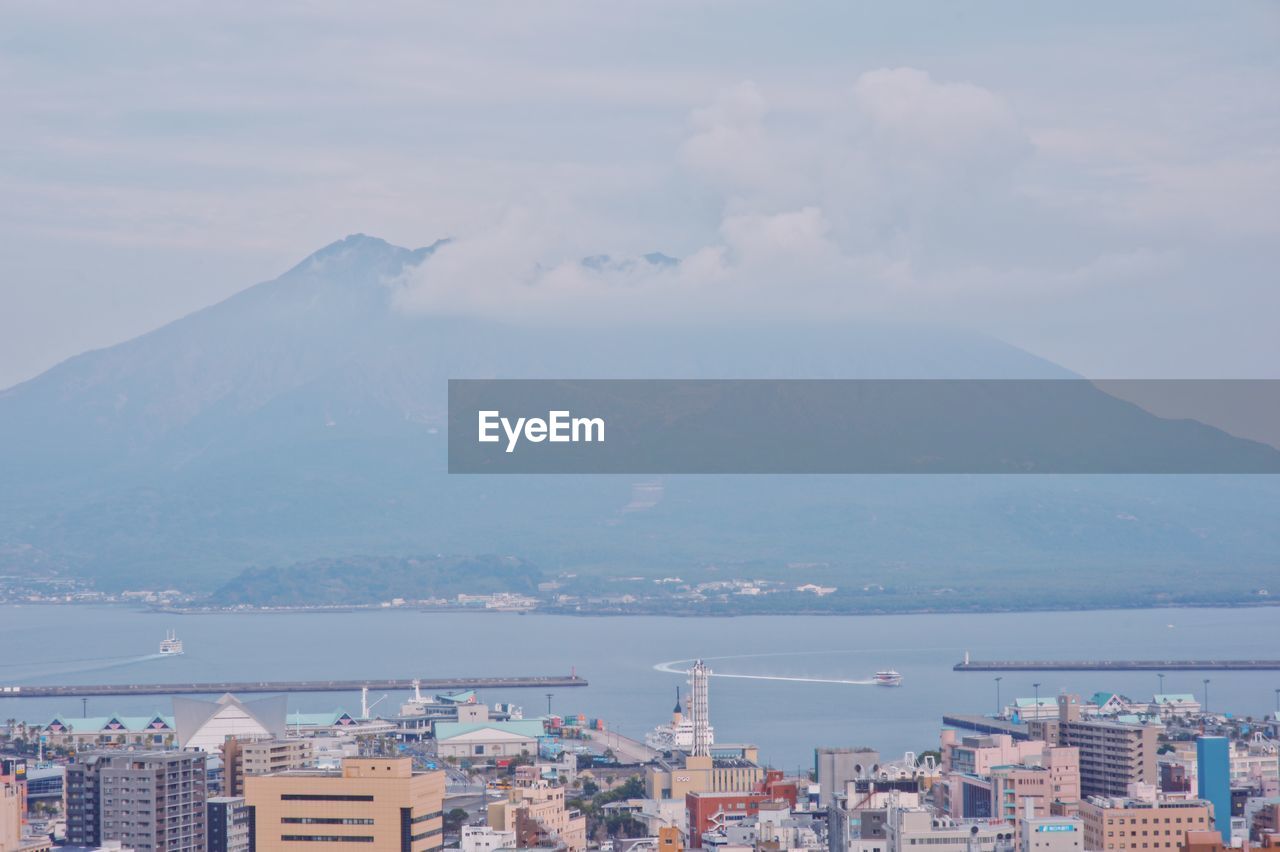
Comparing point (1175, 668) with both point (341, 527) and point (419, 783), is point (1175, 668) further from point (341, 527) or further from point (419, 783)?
point (341, 527)

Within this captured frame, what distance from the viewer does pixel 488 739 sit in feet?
68.8

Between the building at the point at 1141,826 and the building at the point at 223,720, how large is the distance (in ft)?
27.2

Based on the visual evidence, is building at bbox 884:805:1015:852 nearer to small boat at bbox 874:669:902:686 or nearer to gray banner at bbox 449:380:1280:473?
small boat at bbox 874:669:902:686

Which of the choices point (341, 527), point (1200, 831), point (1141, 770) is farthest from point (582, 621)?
point (1200, 831)

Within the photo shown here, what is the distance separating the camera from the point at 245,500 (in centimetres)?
6525

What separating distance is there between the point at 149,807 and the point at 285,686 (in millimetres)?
19837

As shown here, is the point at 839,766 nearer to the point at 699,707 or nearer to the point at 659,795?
the point at 659,795

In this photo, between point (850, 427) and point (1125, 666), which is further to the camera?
point (850, 427)

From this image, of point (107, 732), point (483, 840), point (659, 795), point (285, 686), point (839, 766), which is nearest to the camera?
point (483, 840)

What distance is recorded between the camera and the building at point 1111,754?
13.4 m

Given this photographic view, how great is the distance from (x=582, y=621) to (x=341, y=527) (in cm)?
1631

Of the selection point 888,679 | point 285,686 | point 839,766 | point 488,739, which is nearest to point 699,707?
point 488,739

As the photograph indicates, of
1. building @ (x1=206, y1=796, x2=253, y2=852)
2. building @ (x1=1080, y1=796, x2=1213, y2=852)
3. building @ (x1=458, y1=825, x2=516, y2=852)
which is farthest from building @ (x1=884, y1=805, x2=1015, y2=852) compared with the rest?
building @ (x1=206, y1=796, x2=253, y2=852)

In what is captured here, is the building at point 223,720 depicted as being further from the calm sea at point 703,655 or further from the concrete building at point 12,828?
the concrete building at point 12,828
